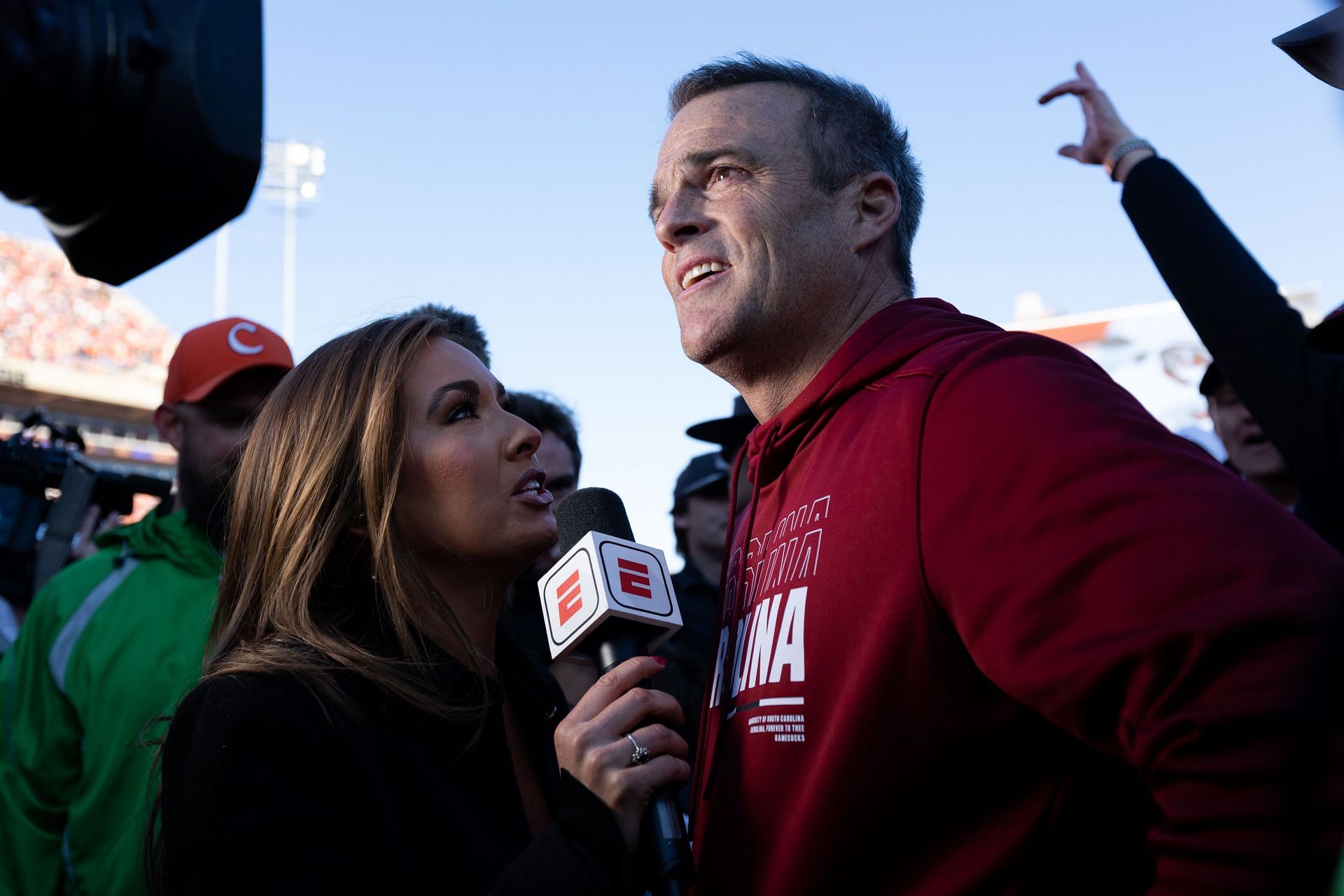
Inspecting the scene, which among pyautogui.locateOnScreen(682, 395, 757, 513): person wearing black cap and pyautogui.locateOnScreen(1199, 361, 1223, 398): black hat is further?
pyautogui.locateOnScreen(682, 395, 757, 513): person wearing black cap

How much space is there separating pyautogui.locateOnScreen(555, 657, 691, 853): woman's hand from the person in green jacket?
4.90 ft

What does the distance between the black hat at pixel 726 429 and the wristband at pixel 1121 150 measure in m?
1.85

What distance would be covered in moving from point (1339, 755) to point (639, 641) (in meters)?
1.38

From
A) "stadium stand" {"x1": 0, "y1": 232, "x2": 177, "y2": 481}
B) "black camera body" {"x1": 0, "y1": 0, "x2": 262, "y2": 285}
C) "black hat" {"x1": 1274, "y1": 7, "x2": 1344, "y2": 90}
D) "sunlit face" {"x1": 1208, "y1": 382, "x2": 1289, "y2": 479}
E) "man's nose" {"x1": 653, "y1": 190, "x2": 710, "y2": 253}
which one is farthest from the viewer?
"stadium stand" {"x1": 0, "y1": 232, "x2": 177, "y2": 481}

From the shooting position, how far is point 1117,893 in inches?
53.3

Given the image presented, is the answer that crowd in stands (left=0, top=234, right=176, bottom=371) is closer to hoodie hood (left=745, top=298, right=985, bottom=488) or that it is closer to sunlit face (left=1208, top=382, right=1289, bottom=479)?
sunlit face (left=1208, top=382, right=1289, bottom=479)

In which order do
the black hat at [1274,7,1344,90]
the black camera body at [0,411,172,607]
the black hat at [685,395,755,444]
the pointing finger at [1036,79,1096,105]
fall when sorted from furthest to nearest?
the black hat at [685,395,755,444] → the black camera body at [0,411,172,607] → the pointing finger at [1036,79,1096,105] → the black hat at [1274,7,1344,90]

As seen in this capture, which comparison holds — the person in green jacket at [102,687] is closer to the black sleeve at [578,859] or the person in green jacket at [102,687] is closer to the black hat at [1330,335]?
the black sleeve at [578,859]

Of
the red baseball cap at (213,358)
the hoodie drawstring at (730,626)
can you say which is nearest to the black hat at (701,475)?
the red baseball cap at (213,358)

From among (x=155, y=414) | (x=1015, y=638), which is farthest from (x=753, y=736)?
(x=155, y=414)

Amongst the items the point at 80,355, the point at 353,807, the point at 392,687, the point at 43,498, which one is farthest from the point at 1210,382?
the point at 80,355

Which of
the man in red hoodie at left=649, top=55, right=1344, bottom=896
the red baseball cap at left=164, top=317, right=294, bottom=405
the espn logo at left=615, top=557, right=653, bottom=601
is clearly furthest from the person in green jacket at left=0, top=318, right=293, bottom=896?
the man in red hoodie at left=649, top=55, right=1344, bottom=896

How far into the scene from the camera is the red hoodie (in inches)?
45.0

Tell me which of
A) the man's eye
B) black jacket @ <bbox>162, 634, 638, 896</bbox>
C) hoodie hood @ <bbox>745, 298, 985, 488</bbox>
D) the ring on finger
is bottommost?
A: black jacket @ <bbox>162, 634, 638, 896</bbox>
